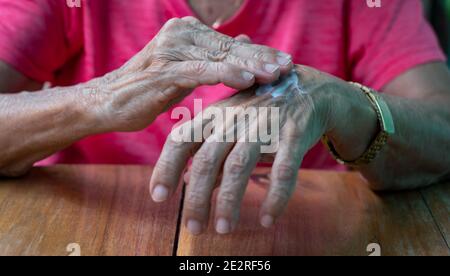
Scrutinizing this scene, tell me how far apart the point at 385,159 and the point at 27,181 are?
681 mm

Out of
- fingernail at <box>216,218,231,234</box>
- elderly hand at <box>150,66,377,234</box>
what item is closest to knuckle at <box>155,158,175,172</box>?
elderly hand at <box>150,66,377,234</box>

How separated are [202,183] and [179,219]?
0.18 m

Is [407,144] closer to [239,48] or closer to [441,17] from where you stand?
[239,48]

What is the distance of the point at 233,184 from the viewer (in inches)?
38.4

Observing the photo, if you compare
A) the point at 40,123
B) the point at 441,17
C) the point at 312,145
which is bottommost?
the point at 441,17

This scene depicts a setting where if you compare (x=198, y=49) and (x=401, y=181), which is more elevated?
(x=198, y=49)

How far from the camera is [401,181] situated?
4.18 feet

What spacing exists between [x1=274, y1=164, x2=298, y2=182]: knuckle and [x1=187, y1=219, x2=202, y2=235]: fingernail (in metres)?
0.14

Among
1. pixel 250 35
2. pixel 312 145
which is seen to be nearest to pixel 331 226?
pixel 312 145

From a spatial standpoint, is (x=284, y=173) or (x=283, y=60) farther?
(x=283, y=60)

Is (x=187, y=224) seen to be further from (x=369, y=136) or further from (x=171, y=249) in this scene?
(x=369, y=136)

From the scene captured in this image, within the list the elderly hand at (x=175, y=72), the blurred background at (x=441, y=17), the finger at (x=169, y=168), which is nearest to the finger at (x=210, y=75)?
the elderly hand at (x=175, y=72)

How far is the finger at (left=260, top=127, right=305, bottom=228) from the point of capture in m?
0.98
